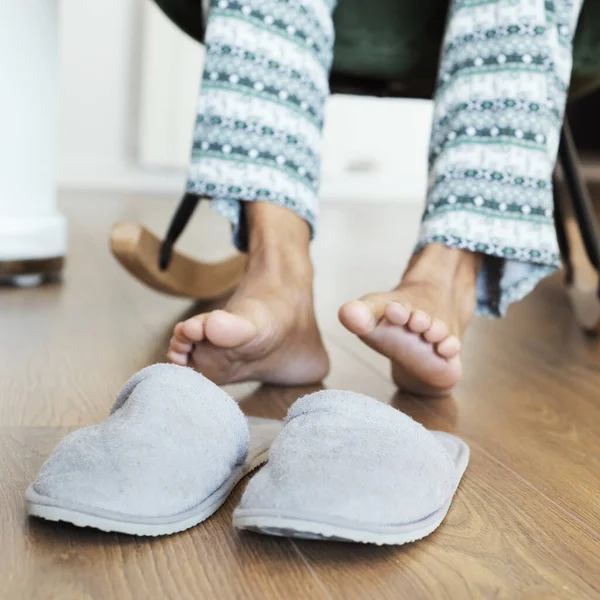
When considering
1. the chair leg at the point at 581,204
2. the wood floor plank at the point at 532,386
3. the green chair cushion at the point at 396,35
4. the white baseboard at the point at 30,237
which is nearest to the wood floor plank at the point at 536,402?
the wood floor plank at the point at 532,386

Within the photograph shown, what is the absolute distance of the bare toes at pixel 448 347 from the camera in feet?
2.38

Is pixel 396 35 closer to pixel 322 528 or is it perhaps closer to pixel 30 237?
pixel 30 237

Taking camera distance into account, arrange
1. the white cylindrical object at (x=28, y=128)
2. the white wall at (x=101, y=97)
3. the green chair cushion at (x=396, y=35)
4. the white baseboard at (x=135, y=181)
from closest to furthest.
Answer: the green chair cushion at (x=396, y=35)
the white cylindrical object at (x=28, y=128)
the white wall at (x=101, y=97)
the white baseboard at (x=135, y=181)

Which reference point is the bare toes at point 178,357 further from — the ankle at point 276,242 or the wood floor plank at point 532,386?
the wood floor plank at point 532,386

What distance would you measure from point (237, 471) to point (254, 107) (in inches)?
14.4

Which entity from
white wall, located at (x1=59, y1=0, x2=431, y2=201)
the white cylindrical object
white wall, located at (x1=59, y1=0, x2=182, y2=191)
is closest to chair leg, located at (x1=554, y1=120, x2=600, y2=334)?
the white cylindrical object

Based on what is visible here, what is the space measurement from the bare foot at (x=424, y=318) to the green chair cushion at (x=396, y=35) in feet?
1.15

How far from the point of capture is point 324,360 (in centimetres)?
80

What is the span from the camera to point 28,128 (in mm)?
1225

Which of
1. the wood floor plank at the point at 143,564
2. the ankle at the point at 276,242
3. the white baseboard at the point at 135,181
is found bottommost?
the white baseboard at the point at 135,181

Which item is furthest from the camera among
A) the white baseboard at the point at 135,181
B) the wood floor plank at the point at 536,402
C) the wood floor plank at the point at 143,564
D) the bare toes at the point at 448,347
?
the white baseboard at the point at 135,181

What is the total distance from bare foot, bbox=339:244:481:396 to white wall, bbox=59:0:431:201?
7.59 ft

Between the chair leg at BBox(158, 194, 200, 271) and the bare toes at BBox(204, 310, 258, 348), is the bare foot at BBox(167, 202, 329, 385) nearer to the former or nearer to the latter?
the bare toes at BBox(204, 310, 258, 348)

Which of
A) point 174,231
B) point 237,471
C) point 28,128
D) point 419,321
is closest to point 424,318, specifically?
point 419,321
